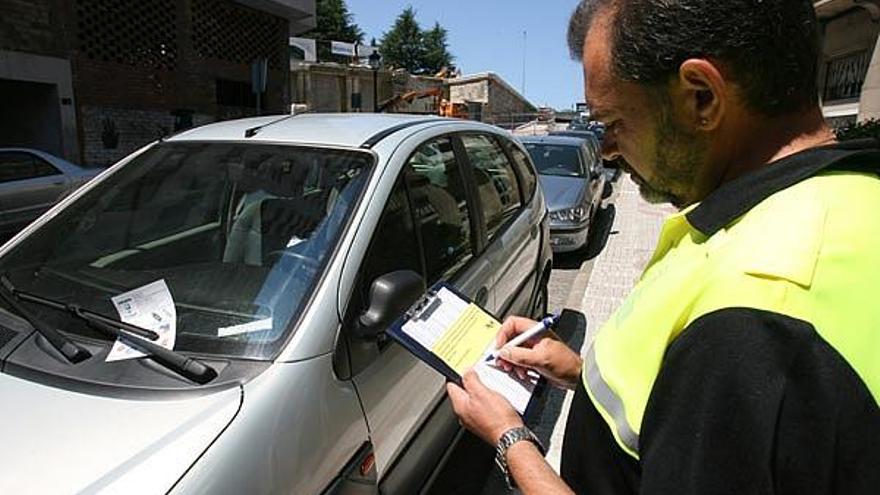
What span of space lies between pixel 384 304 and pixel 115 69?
14.5 meters

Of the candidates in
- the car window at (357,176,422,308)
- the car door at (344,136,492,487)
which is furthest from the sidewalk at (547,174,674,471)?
the car window at (357,176,422,308)

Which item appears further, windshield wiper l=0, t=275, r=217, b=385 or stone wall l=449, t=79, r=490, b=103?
stone wall l=449, t=79, r=490, b=103

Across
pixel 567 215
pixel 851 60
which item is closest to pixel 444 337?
pixel 567 215

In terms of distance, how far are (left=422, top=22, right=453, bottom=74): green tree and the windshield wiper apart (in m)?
78.7

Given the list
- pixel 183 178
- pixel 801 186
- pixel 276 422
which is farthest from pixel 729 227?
pixel 183 178

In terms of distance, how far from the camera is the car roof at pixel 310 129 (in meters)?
2.32

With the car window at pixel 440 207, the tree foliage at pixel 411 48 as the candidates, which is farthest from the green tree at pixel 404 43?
the car window at pixel 440 207

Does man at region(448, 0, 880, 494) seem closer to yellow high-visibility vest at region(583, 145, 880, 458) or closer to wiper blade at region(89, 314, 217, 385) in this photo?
yellow high-visibility vest at region(583, 145, 880, 458)

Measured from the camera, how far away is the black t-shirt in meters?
0.66

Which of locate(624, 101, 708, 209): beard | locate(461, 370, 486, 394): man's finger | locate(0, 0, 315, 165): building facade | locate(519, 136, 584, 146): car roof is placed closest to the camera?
locate(624, 101, 708, 209): beard

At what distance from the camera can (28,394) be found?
1.47 m

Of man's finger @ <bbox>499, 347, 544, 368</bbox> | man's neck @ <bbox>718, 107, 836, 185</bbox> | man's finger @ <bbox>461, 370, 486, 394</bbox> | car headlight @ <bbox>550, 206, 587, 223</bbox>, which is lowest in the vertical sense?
car headlight @ <bbox>550, 206, 587, 223</bbox>

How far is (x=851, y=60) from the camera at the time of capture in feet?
47.3

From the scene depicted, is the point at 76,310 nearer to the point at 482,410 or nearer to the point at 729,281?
the point at 482,410
